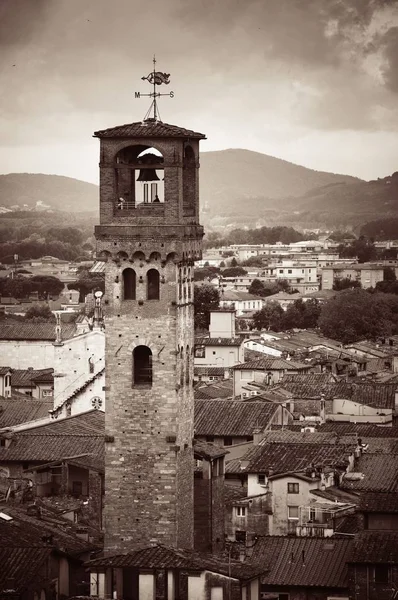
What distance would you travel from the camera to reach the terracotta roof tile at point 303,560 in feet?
149

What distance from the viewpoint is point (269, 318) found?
143750mm

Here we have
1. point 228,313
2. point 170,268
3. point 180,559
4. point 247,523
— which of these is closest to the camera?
point 180,559

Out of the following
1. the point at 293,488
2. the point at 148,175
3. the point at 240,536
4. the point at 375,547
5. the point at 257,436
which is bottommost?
the point at 240,536

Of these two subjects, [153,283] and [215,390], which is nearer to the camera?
[153,283]

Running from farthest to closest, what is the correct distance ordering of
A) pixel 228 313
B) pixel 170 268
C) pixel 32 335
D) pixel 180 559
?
1. pixel 228 313
2. pixel 32 335
3. pixel 170 268
4. pixel 180 559

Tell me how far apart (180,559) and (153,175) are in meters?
8.71

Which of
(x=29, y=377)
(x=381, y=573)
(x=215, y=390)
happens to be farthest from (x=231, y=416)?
(x=29, y=377)

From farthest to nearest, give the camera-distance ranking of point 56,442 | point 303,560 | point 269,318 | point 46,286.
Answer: point 46,286
point 269,318
point 56,442
point 303,560

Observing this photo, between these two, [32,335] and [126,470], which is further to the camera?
[32,335]

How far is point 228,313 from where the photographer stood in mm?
113438

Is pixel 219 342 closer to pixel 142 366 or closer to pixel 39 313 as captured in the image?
pixel 39 313

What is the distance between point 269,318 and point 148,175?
317 feet

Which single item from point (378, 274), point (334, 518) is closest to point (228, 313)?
point (334, 518)

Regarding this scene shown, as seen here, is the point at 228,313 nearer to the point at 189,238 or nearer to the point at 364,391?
the point at 364,391
